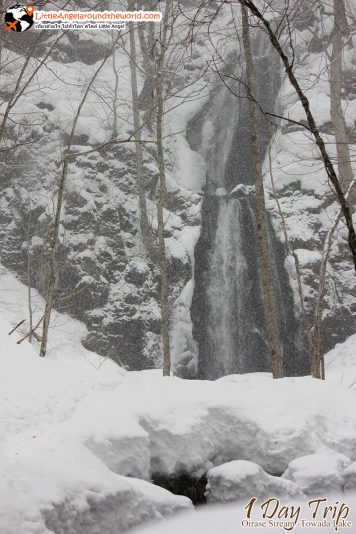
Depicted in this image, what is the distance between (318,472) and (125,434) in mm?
1440

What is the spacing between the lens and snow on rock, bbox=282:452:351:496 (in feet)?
10.8

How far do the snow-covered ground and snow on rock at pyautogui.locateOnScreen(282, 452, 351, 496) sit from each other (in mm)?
50

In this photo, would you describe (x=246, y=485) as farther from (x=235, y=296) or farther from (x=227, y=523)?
(x=235, y=296)

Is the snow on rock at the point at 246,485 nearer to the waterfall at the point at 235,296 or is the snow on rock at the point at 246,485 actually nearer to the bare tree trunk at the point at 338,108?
the bare tree trunk at the point at 338,108

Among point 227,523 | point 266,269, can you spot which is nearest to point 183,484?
point 227,523

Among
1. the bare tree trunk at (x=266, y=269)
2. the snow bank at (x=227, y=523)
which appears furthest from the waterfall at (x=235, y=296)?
the snow bank at (x=227, y=523)

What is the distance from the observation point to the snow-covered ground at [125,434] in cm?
257

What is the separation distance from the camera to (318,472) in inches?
134

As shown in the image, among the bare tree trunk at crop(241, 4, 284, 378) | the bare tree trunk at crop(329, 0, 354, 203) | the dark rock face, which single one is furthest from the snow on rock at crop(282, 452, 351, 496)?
the bare tree trunk at crop(329, 0, 354, 203)

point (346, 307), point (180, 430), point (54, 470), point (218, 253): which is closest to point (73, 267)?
point (218, 253)

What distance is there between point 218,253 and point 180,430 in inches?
398

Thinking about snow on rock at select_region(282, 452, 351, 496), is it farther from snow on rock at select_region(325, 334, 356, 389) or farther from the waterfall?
the waterfall

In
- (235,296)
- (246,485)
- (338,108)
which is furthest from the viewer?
(235,296)

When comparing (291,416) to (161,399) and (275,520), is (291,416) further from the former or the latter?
(275,520)
